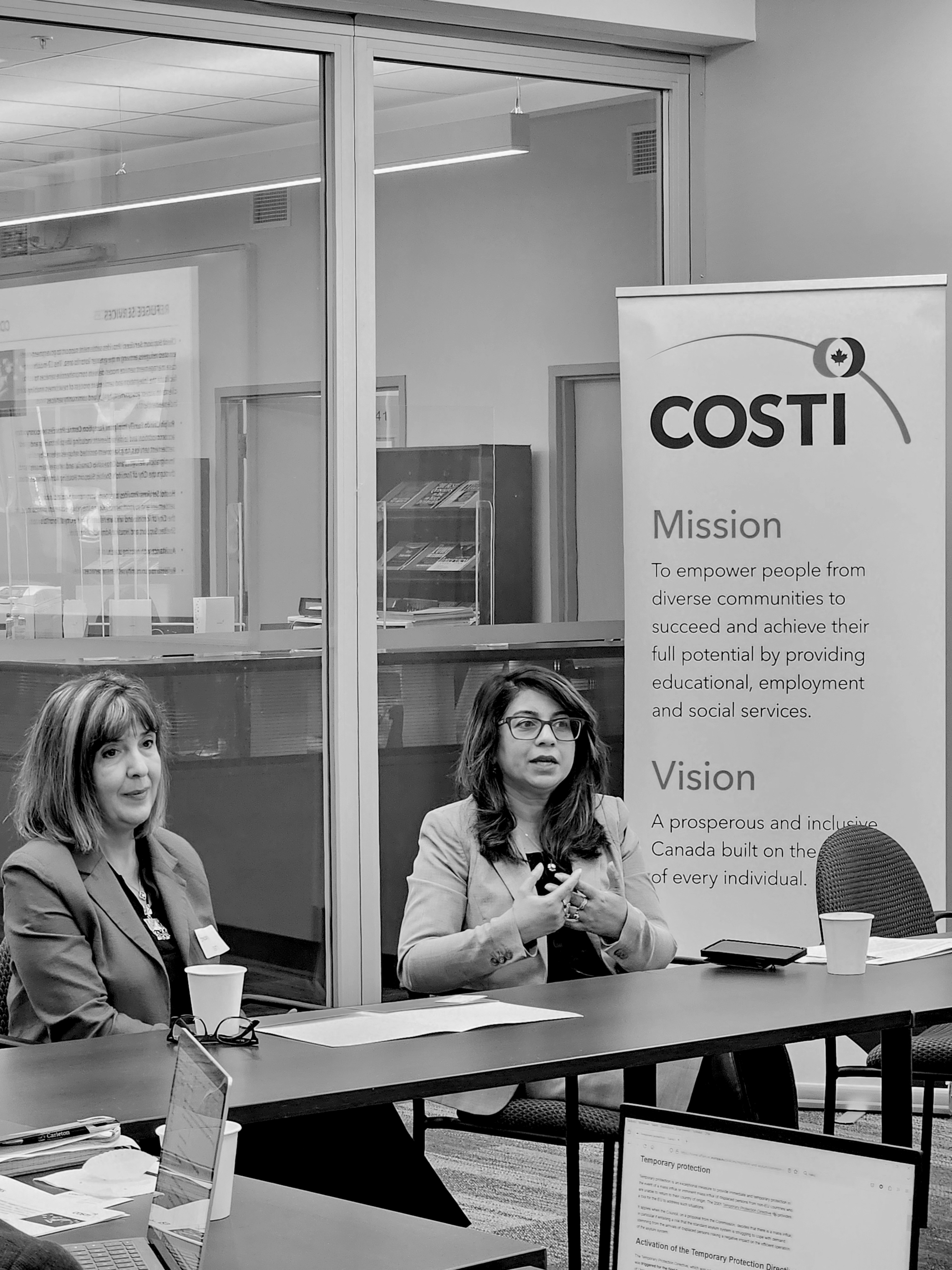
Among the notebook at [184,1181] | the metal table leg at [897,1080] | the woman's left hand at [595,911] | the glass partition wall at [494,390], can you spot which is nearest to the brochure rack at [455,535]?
the glass partition wall at [494,390]

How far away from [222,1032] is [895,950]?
4.88 ft

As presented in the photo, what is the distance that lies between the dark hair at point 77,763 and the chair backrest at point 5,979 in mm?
225

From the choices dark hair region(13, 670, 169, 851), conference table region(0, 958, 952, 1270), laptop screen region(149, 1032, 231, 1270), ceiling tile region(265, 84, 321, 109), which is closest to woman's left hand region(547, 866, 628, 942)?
conference table region(0, 958, 952, 1270)

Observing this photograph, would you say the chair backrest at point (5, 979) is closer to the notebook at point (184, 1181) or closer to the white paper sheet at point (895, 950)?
the notebook at point (184, 1181)

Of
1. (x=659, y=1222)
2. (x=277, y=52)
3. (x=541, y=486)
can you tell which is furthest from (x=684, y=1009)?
(x=277, y=52)

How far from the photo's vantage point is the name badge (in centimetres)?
302

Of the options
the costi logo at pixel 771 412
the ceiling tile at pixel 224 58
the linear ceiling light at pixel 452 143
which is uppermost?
the ceiling tile at pixel 224 58

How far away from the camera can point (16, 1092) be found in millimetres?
2334

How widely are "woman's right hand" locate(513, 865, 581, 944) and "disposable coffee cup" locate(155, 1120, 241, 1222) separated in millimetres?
1458

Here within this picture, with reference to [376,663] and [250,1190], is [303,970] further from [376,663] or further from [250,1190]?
[250,1190]

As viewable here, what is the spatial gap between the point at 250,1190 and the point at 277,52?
3757 mm

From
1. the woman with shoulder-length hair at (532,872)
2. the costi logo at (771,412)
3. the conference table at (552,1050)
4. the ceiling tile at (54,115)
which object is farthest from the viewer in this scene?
the costi logo at (771,412)

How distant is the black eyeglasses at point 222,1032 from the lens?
2643 millimetres

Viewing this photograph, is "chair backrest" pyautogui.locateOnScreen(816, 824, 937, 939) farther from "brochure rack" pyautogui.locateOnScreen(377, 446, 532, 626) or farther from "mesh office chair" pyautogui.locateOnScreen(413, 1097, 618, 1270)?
"brochure rack" pyautogui.locateOnScreen(377, 446, 532, 626)
